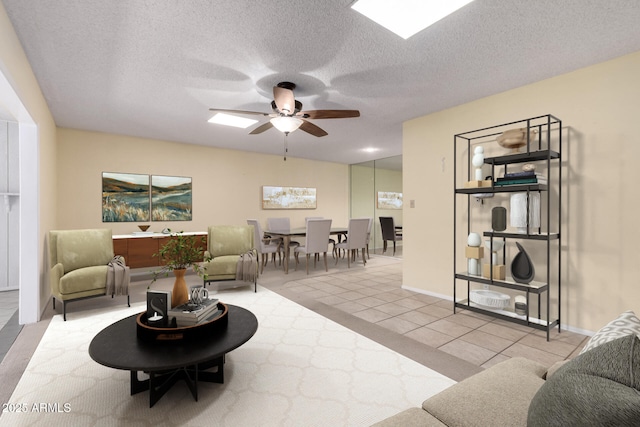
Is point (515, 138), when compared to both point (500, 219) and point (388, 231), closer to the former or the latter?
point (500, 219)

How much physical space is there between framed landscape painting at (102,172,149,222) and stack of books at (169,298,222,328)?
4092 millimetres

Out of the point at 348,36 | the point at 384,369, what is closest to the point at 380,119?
the point at 348,36

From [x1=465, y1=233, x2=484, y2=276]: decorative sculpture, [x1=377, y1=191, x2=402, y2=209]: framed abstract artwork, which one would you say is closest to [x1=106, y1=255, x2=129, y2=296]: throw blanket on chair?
[x1=465, y1=233, x2=484, y2=276]: decorative sculpture

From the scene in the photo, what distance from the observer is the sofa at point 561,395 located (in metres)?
0.67

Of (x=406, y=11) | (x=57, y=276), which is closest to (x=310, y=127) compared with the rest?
(x=406, y=11)

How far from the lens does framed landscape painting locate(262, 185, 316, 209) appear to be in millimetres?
7277

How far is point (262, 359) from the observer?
2.41m

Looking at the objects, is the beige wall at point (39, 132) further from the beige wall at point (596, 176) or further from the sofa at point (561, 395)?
the beige wall at point (596, 176)

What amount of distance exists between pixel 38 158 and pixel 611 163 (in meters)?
5.71

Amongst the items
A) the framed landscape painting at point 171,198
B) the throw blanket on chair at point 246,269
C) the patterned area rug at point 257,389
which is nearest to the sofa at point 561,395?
the patterned area rug at point 257,389

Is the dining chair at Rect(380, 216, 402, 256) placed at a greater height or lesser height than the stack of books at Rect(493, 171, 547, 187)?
lesser

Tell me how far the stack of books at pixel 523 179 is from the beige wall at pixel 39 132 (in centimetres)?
417

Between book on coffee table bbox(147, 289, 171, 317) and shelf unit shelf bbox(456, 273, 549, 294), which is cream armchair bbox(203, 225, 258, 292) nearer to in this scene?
book on coffee table bbox(147, 289, 171, 317)

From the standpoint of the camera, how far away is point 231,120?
14.8 ft
